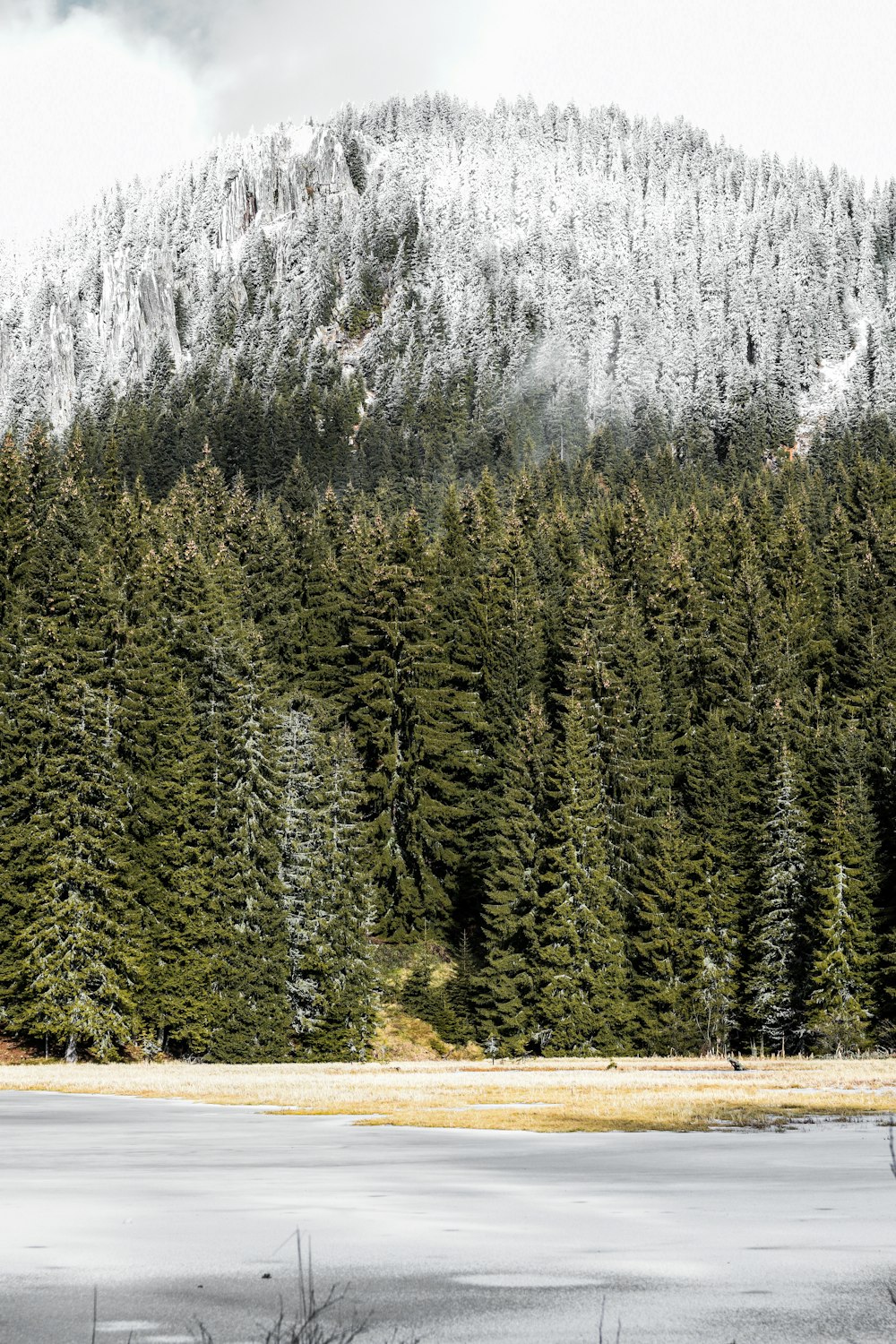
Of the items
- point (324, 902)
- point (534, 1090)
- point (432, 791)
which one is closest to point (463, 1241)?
point (534, 1090)

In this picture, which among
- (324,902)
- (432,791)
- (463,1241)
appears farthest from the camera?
(432,791)

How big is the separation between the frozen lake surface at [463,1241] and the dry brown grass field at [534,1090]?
262 inches

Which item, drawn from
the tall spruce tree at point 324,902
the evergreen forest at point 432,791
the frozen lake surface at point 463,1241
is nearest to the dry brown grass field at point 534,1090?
the frozen lake surface at point 463,1241

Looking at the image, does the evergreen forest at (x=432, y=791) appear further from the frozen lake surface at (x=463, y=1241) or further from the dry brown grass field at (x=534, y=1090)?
the frozen lake surface at (x=463, y=1241)

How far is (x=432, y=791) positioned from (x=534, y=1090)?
46.8 m

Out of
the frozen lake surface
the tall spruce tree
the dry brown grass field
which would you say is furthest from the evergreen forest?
the frozen lake surface

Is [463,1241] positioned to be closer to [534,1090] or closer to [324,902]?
[534,1090]

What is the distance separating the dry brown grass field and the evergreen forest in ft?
29.9

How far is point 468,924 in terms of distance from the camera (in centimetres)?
7450

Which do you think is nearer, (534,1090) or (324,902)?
(534,1090)

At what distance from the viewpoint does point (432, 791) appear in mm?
78188

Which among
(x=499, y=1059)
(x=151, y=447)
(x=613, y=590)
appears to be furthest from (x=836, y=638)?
(x=151, y=447)

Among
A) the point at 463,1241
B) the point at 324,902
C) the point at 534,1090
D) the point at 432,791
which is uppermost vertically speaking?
the point at 432,791

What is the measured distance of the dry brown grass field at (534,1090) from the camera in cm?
2289
